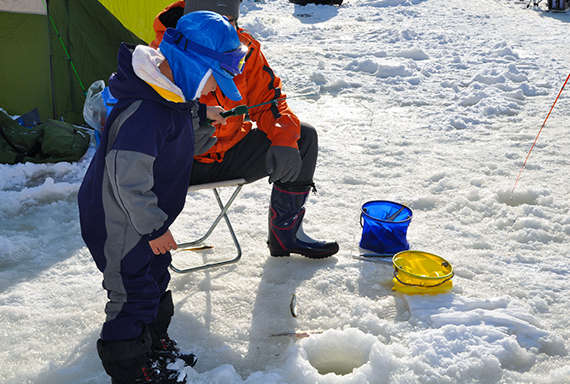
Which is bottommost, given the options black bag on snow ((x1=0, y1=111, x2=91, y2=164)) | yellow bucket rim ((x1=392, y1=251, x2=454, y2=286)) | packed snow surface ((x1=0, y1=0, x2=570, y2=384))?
black bag on snow ((x1=0, y1=111, x2=91, y2=164))

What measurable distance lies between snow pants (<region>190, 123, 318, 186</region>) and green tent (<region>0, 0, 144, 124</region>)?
2899mm

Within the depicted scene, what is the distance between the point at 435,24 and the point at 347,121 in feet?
21.9

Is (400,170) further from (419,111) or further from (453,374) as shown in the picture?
(453,374)

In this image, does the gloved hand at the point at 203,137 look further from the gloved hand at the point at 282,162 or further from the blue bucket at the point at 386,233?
the blue bucket at the point at 386,233

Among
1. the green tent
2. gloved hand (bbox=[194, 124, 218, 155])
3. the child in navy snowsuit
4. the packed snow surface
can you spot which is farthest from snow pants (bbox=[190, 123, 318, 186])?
the green tent

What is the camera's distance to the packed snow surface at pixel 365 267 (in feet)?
7.17

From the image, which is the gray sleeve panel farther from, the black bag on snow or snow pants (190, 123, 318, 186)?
the black bag on snow

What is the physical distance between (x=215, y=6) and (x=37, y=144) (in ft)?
7.98

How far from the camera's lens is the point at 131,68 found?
183 centimetres

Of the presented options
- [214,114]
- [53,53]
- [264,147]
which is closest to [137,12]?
[53,53]

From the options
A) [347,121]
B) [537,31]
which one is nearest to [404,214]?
[347,121]

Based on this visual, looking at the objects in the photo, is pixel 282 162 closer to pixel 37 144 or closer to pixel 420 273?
pixel 420 273

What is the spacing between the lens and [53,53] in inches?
Answer: 192

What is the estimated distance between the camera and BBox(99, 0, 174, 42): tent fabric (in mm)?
5176
